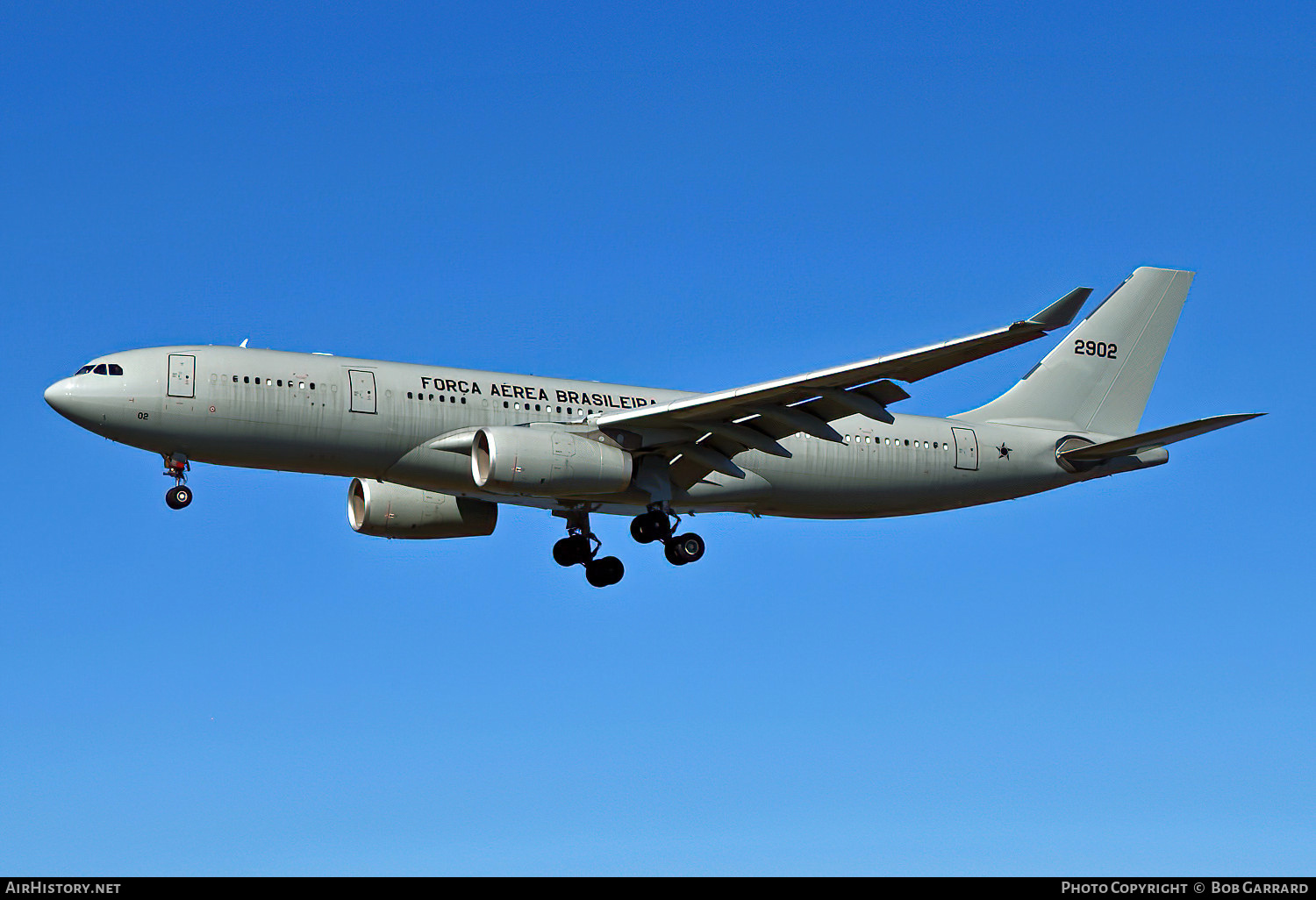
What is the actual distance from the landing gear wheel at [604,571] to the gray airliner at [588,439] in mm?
45

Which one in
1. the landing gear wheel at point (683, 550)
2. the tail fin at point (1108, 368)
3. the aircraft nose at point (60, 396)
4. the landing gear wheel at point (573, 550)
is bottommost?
the landing gear wheel at point (683, 550)

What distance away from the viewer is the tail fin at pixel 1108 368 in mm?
43250

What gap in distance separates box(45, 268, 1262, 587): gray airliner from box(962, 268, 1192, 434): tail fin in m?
0.29

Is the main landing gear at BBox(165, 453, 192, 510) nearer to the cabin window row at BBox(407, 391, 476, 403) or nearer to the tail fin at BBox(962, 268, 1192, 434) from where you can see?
the cabin window row at BBox(407, 391, 476, 403)

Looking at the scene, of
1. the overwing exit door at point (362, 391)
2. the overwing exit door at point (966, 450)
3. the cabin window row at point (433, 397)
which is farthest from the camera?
the overwing exit door at point (966, 450)

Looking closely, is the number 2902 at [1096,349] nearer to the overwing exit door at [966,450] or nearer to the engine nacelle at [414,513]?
the overwing exit door at [966,450]

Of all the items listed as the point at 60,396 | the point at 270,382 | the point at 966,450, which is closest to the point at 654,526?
the point at 966,450

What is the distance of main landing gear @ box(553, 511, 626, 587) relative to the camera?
133 ft

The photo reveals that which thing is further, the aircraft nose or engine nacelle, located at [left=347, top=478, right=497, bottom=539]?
engine nacelle, located at [left=347, top=478, right=497, bottom=539]

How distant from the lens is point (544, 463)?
33.8m

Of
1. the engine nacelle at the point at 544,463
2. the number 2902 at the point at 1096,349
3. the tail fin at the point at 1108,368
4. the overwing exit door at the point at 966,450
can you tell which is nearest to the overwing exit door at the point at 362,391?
the engine nacelle at the point at 544,463

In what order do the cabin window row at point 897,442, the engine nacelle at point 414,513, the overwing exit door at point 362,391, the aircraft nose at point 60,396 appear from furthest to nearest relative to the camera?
the engine nacelle at point 414,513 → the cabin window row at point 897,442 → the overwing exit door at point 362,391 → the aircraft nose at point 60,396

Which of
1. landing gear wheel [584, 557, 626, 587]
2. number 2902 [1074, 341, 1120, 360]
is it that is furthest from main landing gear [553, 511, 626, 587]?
number 2902 [1074, 341, 1120, 360]

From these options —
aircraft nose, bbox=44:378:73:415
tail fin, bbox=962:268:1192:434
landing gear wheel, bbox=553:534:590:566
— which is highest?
tail fin, bbox=962:268:1192:434
